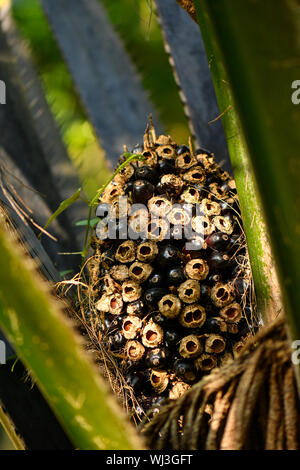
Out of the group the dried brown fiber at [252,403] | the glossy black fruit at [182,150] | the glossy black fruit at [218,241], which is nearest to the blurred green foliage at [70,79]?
the glossy black fruit at [182,150]

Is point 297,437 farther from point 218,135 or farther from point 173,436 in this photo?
point 218,135

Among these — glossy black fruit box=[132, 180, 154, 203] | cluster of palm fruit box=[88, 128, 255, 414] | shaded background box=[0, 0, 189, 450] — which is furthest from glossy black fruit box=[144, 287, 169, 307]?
shaded background box=[0, 0, 189, 450]

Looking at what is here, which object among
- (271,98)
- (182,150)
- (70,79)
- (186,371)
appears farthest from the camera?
(70,79)

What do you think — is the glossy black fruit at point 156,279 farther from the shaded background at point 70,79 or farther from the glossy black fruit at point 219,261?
the shaded background at point 70,79

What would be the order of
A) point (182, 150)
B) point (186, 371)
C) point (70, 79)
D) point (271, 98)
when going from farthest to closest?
point (70, 79) < point (182, 150) < point (186, 371) < point (271, 98)

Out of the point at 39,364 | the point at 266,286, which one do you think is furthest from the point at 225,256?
the point at 39,364

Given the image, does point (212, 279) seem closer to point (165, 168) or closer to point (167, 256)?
point (167, 256)

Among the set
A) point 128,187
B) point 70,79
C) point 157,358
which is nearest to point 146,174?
point 128,187

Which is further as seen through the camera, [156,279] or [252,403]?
[156,279]
